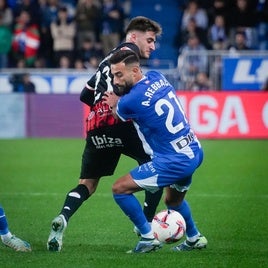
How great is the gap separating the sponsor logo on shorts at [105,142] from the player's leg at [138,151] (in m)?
0.08

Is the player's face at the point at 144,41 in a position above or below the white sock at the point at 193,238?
above

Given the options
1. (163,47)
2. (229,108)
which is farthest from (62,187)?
(163,47)

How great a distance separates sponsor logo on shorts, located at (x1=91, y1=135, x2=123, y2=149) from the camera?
8641 millimetres

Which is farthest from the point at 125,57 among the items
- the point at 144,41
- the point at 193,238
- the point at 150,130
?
the point at 193,238

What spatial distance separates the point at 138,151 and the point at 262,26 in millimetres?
14871

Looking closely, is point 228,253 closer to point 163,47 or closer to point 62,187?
point 62,187

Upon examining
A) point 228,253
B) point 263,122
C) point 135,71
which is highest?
point 135,71

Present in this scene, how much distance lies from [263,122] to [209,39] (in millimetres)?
3514

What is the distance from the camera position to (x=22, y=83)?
2061 cm

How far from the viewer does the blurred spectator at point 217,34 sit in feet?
71.6

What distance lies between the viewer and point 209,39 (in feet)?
72.3

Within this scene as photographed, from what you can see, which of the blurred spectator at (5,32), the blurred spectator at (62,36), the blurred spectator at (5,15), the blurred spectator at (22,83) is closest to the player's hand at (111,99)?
the blurred spectator at (22,83)

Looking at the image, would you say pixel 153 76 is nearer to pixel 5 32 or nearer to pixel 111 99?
pixel 111 99

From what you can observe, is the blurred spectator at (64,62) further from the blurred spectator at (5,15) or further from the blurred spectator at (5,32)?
the blurred spectator at (5,15)
